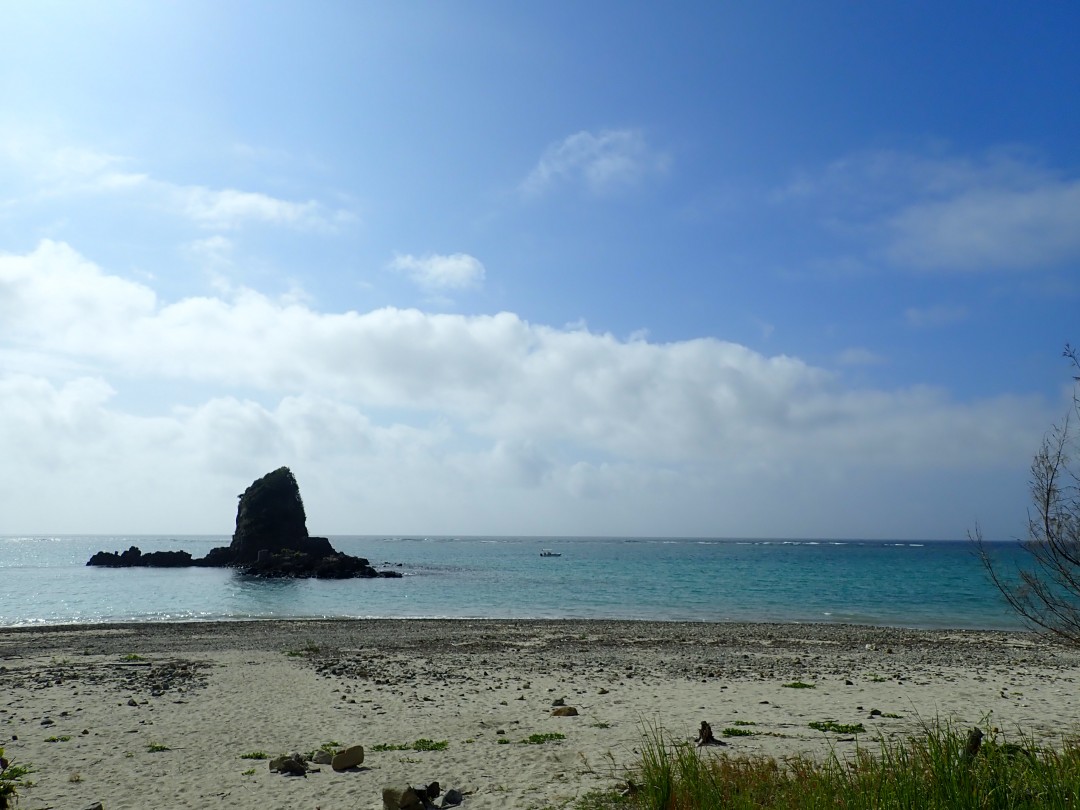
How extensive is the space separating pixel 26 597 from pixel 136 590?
9.04 m

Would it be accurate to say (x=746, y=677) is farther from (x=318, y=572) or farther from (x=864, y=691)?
(x=318, y=572)

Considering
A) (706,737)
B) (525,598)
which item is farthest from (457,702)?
(525,598)

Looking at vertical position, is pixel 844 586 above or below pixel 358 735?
below

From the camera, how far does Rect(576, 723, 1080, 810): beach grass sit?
284 inches

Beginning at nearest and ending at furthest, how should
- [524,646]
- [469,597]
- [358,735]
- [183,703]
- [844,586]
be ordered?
[358,735] → [183,703] → [524,646] → [469,597] → [844,586]

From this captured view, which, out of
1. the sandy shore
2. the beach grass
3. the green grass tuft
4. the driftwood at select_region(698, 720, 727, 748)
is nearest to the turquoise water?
the sandy shore

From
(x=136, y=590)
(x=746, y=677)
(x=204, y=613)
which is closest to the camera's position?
(x=746, y=677)

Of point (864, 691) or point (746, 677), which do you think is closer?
point (864, 691)

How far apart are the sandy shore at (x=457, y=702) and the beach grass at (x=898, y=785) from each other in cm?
207

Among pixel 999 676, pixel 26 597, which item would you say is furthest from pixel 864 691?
pixel 26 597

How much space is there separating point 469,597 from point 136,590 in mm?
34502

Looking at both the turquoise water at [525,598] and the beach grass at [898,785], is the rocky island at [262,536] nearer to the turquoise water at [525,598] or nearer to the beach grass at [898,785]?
the turquoise water at [525,598]

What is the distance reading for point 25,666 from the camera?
24.6 metres

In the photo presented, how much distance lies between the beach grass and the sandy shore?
2.07 metres
